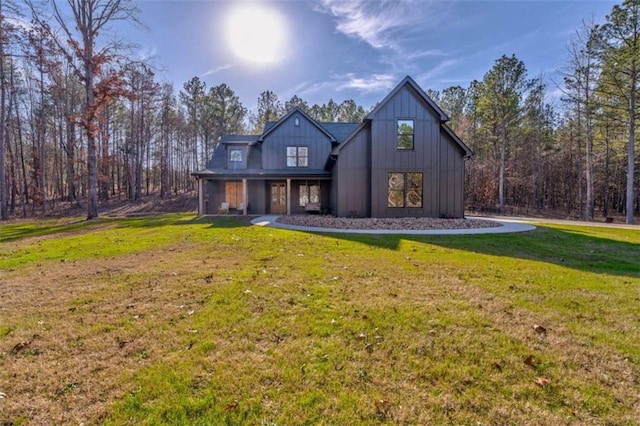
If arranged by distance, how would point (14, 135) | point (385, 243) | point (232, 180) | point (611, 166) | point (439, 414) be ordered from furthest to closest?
point (611, 166)
point (14, 135)
point (232, 180)
point (385, 243)
point (439, 414)

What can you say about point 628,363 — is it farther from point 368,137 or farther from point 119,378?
point 368,137

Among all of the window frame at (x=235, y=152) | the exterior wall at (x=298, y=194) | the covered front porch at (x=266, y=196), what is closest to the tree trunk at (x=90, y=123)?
the covered front porch at (x=266, y=196)

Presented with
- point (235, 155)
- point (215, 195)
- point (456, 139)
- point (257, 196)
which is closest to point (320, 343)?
point (456, 139)

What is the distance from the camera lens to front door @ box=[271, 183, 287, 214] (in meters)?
19.8

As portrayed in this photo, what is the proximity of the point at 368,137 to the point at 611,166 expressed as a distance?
106ft

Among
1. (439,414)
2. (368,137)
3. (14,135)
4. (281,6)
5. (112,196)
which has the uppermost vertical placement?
(281,6)

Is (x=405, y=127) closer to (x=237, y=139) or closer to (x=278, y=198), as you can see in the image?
(x=278, y=198)

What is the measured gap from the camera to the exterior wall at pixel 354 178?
50.4ft

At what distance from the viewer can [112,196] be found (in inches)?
1341

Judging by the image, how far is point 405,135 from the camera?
1509 centimetres

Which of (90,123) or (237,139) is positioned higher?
(237,139)

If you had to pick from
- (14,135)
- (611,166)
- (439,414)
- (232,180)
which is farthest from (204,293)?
(611,166)

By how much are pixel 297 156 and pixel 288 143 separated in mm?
1042

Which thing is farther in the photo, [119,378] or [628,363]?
[628,363]
